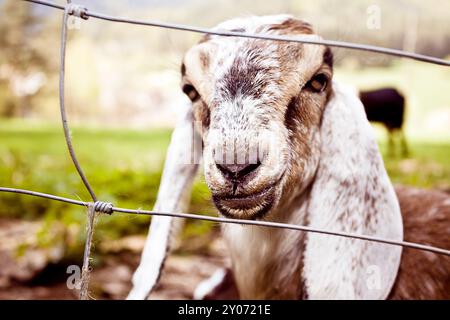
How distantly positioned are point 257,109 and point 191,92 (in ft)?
1.35

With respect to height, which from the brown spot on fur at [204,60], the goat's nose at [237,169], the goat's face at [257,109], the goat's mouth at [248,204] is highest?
the brown spot on fur at [204,60]

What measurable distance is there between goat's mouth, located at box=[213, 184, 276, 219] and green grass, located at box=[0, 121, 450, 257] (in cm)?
131

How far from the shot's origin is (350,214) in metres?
2.16

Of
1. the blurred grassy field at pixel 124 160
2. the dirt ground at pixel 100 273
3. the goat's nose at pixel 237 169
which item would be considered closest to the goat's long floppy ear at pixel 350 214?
the goat's nose at pixel 237 169

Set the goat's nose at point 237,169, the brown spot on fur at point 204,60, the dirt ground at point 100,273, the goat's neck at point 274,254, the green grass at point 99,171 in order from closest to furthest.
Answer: the goat's nose at point 237,169, the brown spot on fur at point 204,60, the goat's neck at point 274,254, the dirt ground at point 100,273, the green grass at point 99,171

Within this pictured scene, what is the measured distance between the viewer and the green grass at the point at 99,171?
3919 mm

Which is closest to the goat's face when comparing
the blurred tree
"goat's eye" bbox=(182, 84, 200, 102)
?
"goat's eye" bbox=(182, 84, 200, 102)

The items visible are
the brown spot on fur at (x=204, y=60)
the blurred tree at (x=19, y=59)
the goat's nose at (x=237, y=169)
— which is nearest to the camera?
the goat's nose at (x=237, y=169)

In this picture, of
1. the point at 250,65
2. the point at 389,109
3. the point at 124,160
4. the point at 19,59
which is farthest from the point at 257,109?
the point at 19,59

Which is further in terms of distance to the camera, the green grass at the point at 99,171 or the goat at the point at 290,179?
the green grass at the point at 99,171

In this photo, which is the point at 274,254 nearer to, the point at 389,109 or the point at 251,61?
the point at 251,61

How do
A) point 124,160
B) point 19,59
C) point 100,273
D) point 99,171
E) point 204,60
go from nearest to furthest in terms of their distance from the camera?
point 204,60 → point 100,273 → point 99,171 → point 124,160 → point 19,59

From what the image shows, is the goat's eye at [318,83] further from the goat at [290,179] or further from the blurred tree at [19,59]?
the blurred tree at [19,59]

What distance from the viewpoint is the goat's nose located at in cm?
181
